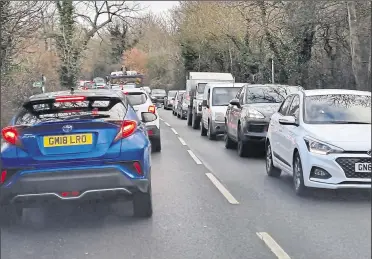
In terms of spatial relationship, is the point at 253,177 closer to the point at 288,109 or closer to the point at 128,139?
the point at 288,109

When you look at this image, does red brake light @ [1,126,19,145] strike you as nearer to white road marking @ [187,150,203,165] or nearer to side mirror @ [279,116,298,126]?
side mirror @ [279,116,298,126]

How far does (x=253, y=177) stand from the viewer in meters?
9.88

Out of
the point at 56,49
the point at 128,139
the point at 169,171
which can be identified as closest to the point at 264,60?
the point at 56,49

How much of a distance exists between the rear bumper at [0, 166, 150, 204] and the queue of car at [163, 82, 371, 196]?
232 centimetres

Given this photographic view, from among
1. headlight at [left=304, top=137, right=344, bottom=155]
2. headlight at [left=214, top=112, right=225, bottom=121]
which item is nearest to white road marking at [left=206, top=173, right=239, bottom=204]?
headlight at [left=304, top=137, right=344, bottom=155]

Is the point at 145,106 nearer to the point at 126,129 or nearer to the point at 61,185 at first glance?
the point at 126,129

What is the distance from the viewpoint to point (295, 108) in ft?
28.3

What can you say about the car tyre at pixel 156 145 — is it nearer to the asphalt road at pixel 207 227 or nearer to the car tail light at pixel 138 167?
the asphalt road at pixel 207 227

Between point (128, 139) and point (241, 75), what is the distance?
92.2ft

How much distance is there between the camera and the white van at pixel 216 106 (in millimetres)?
17109

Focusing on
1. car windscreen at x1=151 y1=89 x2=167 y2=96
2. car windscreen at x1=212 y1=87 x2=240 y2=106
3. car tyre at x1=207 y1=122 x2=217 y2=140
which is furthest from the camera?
car windscreen at x1=151 y1=89 x2=167 y2=96

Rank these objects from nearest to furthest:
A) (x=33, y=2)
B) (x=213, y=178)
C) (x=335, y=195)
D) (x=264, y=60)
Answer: (x=335, y=195)
(x=213, y=178)
(x=33, y=2)
(x=264, y=60)

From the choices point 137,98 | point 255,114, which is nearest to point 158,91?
point 137,98

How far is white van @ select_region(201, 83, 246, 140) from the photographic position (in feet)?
56.1
